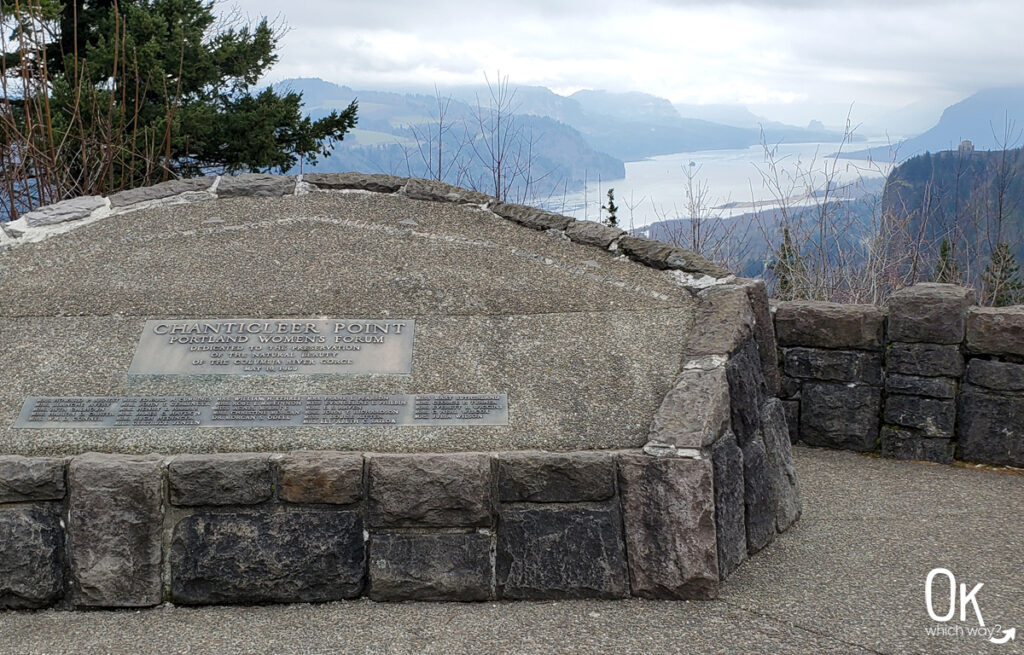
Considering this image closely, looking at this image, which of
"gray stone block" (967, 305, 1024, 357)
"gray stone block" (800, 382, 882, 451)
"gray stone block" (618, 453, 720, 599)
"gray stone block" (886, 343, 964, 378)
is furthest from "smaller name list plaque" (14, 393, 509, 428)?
"gray stone block" (967, 305, 1024, 357)

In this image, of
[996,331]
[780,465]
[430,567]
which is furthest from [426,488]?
[996,331]

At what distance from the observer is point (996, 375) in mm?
5285

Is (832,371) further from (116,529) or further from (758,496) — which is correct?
(116,529)

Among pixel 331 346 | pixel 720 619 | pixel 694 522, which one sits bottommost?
pixel 720 619

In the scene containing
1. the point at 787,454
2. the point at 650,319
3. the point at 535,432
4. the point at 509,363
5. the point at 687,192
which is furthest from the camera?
the point at 687,192

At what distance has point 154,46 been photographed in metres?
9.90

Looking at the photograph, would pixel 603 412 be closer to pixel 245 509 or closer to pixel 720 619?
pixel 720 619

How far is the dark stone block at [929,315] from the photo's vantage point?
533cm

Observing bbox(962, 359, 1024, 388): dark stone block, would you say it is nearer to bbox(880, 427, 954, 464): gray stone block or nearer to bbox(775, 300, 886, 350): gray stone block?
bbox(880, 427, 954, 464): gray stone block

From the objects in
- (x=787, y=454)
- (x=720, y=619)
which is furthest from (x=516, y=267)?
(x=720, y=619)

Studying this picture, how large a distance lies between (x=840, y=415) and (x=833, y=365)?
30cm

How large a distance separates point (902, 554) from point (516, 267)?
2.07m

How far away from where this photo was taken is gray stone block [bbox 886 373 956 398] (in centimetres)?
541

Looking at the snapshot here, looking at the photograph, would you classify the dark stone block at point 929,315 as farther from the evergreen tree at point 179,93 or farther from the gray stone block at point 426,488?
the evergreen tree at point 179,93
